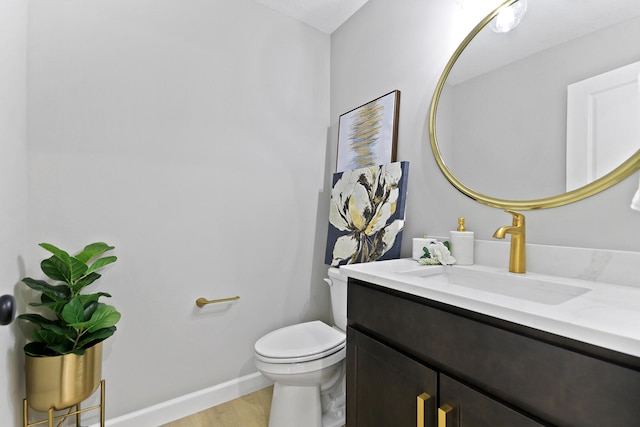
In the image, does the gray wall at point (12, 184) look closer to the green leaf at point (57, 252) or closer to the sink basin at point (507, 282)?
the green leaf at point (57, 252)

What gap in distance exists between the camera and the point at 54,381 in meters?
1.10

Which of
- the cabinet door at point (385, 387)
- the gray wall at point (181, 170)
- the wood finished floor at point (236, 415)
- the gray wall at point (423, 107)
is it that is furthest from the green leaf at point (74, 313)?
the gray wall at point (423, 107)

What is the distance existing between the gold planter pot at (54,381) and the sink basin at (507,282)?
4.27ft

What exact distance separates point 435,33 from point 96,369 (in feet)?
7.00

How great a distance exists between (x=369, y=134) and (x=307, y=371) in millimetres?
1303

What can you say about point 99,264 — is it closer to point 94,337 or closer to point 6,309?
point 94,337

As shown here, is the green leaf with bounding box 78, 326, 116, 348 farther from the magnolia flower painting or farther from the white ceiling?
the white ceiling

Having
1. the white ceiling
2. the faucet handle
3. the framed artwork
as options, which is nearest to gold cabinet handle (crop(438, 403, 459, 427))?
the faucet handle

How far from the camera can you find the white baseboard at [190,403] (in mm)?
1467

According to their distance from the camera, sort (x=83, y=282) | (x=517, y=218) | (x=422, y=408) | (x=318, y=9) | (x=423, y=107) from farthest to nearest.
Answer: (x=318, y=9) < (x=423, y=107) < (x=83, y=282) < (x=517, y=218) < (x=422, y=408)

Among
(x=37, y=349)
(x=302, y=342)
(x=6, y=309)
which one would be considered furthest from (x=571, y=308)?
(x=37, y=349)

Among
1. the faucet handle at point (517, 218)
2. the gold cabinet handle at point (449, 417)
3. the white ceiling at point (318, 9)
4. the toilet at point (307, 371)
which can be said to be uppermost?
the white ceiling at point (318, 9)

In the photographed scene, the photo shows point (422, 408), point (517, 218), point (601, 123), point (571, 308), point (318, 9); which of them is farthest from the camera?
point (318, 9)

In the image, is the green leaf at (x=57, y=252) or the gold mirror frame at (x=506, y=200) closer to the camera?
the gold mirror frame at (x=506, y=200)
